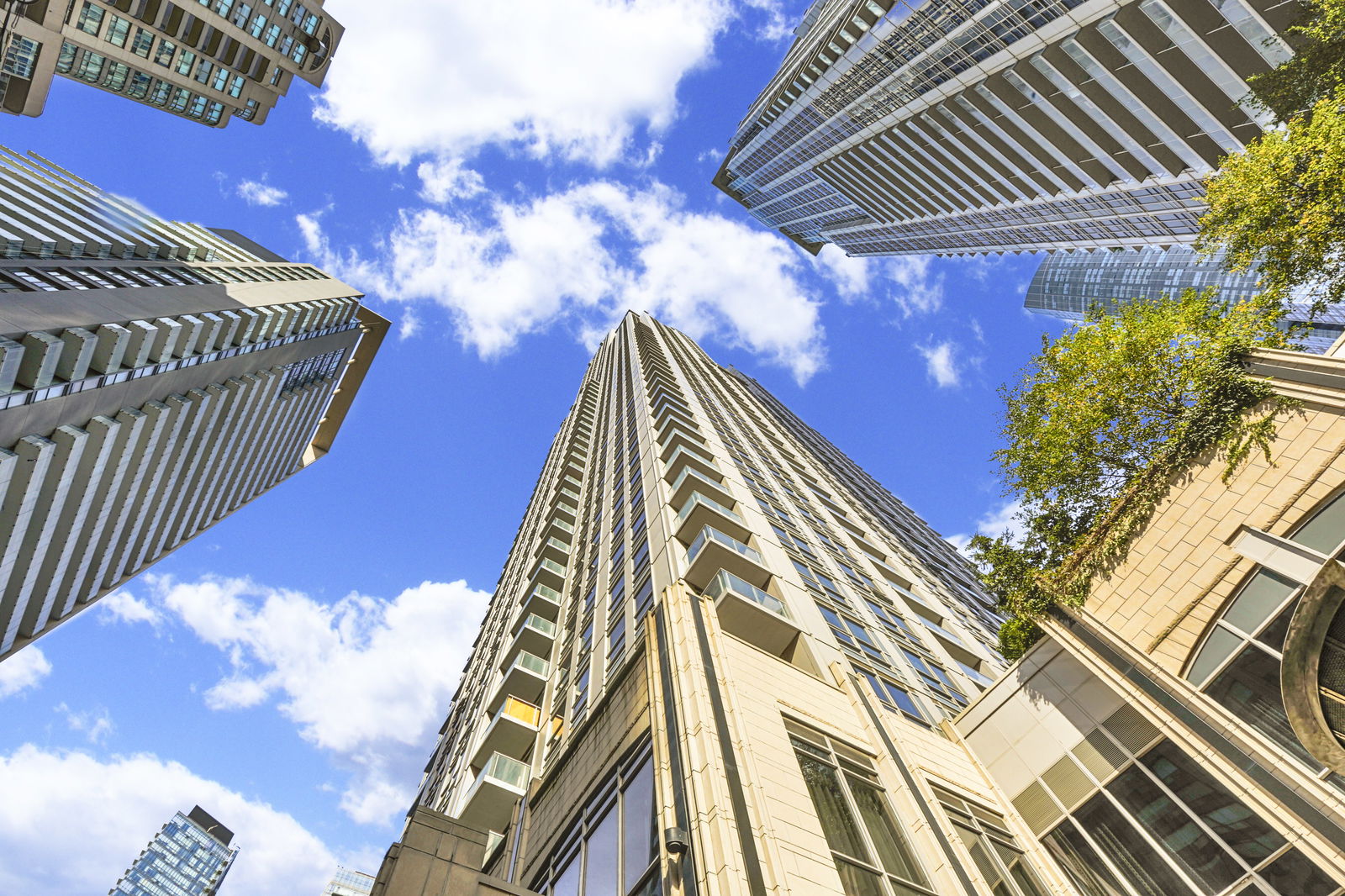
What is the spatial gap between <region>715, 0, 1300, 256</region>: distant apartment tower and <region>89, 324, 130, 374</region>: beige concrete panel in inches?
1990

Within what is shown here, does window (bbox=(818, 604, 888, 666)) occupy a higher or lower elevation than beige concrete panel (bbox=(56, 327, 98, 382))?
Answer: higher

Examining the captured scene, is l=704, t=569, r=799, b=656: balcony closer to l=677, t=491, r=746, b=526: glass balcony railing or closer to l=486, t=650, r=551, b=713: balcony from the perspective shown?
l=677, t=491, r=746, b=526: glass balcony railing

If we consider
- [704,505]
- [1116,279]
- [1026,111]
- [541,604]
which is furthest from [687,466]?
[1116,279]

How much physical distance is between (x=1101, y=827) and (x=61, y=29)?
2684 inches

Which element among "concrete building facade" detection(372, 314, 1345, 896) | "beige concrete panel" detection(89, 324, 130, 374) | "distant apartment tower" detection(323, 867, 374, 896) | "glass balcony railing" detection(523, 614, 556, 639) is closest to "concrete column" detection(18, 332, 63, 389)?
"beige concrete panel" detection(89, 324, 130, 374)

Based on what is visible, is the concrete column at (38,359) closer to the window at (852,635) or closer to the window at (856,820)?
A: the window at (852,635)

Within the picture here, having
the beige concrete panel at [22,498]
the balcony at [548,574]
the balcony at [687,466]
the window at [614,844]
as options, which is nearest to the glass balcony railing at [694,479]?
the balcony at [687,466]

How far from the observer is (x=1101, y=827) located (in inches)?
562

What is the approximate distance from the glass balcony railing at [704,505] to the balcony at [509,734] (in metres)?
10.2

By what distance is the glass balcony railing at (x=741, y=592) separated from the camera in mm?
21375

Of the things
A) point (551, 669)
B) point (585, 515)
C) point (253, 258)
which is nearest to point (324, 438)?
point (253, 258)

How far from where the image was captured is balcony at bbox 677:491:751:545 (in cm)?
2786

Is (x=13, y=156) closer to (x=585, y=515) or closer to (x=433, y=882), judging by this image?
(x=585, y=515)

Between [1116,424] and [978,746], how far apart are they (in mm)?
9638
